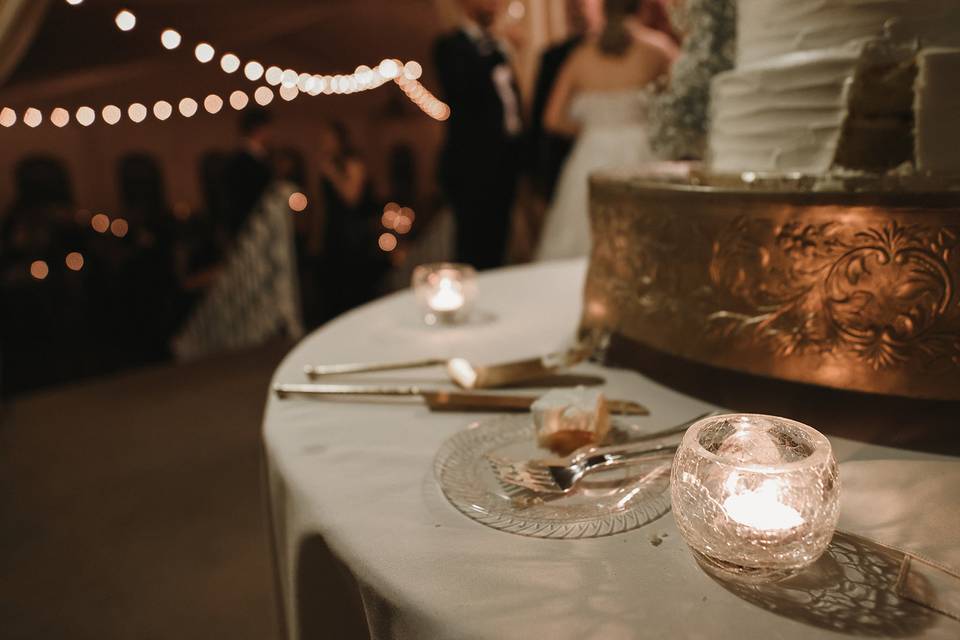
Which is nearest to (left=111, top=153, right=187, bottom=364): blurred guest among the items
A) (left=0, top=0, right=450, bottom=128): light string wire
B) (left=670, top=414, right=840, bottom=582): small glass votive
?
(left=0, top=0, right=450, bottom=128): light string wire

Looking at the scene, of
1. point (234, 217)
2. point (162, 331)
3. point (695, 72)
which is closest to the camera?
point (695, 72)

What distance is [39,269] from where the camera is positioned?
17.3 feet

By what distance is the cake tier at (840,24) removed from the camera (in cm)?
85

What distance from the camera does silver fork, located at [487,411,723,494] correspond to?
2.42ft

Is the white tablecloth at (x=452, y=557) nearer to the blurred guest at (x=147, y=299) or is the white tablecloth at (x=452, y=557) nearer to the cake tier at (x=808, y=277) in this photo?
the cake tier at (x=808, y=277)

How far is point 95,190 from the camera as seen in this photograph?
8648 millimetres

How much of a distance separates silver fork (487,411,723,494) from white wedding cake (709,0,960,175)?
479mm

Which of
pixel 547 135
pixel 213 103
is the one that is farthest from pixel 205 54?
pixel 547 135

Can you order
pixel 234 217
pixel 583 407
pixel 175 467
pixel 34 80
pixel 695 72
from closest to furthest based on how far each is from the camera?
1. pixel 583 407
2. pixel 695 72
3. pixel 175 467
4. pixel 234 217
5. pixel 34 80

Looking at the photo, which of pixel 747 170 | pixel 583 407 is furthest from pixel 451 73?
pixel 583 407

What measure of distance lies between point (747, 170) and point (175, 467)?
2.52 m

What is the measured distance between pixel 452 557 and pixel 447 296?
2.75 ft

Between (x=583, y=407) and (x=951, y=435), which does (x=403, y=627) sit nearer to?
(x=583, y=407)

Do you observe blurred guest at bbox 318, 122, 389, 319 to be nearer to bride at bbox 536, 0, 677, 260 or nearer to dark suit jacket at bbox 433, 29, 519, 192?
dark suit jacket at bbox 433, 29, 519, 192
